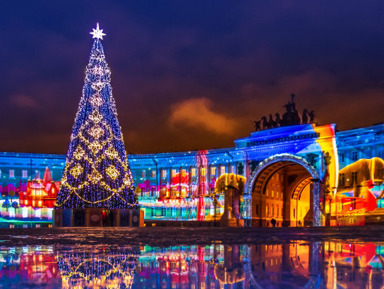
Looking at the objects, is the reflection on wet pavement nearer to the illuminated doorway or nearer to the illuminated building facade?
the illuminated building facade

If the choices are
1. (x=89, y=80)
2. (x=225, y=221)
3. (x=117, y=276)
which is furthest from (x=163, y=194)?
(x=117, y=276)

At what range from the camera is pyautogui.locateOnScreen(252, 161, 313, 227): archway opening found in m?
60.3

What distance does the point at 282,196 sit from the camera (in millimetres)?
66562

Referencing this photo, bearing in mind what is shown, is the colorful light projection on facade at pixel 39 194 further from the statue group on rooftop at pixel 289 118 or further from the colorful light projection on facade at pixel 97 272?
the colorful light projection on facade at pixel 97 272

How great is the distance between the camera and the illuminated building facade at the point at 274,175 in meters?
49.2

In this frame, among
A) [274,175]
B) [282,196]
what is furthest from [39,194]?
[282,196]

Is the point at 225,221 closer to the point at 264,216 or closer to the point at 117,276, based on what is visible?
the point at 264,216

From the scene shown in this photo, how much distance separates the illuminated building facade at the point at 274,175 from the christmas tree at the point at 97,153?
24.9 m

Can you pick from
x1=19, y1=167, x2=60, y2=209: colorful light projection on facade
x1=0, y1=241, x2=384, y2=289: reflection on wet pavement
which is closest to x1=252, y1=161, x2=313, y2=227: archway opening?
x1=19, y1=167, x2=60, y2=209: colorful light projection on facade

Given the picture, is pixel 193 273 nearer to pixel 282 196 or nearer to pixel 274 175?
pixel 274 175

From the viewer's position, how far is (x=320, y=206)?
5203 centimetres

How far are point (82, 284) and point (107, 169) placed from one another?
30.9m

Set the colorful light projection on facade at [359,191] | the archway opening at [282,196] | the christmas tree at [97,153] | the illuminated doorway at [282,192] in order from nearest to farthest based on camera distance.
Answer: the christmas tree at [97,153] → the colorful light projection on facade at [359,191] → the illuminated doorway at [282,192] → the archway opening at [282,196]

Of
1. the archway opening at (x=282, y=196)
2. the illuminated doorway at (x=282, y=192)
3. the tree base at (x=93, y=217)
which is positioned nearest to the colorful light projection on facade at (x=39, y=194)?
the illuminated doorway at (x=282, y=192)
